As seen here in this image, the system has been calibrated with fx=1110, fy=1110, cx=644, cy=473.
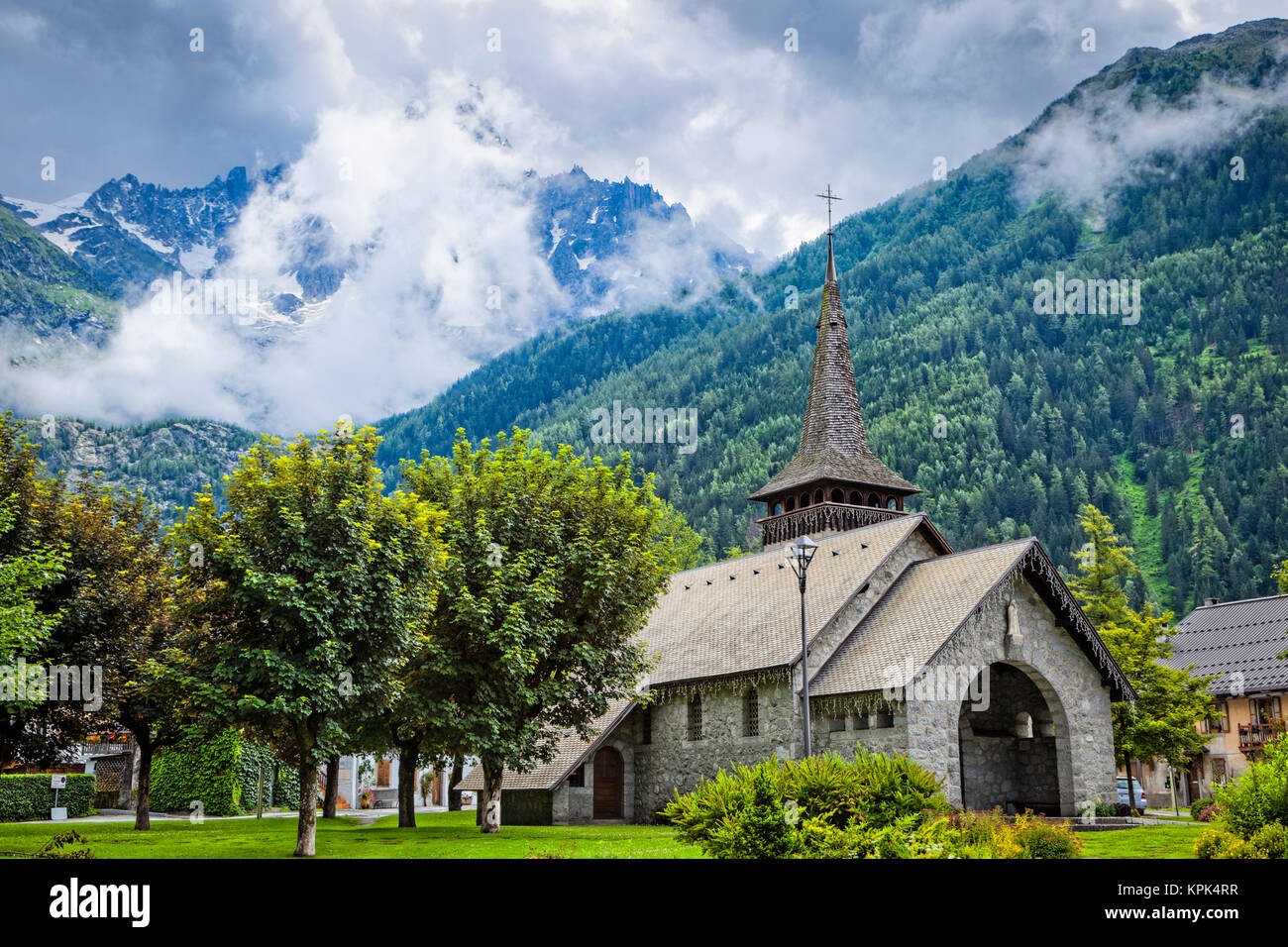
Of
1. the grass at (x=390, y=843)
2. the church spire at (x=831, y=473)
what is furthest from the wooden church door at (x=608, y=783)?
the church spire at (x=831, y=473)

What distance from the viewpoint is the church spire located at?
54.7 meters

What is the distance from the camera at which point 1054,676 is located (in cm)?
3712

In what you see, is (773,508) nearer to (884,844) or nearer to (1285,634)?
(1285,634)

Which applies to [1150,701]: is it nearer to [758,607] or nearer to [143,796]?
[758,607]

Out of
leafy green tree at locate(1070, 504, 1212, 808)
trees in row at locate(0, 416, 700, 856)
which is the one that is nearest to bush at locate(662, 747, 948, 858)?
trees in row at locate(0, 416, 700, 856)

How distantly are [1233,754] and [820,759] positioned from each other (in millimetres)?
53145

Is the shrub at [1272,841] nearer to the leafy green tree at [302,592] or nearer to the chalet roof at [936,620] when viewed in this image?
the chalet roof at [936,620]

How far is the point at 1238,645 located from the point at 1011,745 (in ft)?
114

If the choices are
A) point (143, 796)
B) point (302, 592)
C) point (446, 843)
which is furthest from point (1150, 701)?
point (143, 796)

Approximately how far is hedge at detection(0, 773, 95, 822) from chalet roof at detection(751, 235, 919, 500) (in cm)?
3475
